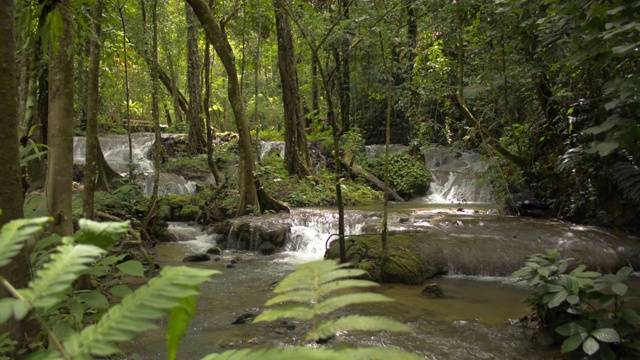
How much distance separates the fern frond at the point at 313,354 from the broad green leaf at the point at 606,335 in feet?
10.9

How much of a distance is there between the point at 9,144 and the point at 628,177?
831 centimetres

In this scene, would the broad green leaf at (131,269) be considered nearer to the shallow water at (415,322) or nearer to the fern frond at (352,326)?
the fern frond at (352,326)

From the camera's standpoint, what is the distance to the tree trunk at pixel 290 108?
13.7 metres

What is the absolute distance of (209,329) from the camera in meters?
4.73

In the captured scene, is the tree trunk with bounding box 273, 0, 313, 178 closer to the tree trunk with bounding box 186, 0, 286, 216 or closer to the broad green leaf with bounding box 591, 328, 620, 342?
the tree trunk with bounding box 186, 0, 286, 216

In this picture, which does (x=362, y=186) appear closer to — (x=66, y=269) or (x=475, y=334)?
(x=475, y=334)

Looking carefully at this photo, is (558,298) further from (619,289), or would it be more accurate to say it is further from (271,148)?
(271,148)

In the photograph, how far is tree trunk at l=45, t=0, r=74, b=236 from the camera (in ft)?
9.95

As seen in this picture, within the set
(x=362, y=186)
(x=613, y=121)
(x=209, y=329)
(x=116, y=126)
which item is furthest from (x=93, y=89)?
(x=116, y=126)

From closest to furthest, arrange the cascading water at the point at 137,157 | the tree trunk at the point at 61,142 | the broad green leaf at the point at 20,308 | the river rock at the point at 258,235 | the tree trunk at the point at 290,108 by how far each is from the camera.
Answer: the broad green leaf at the point at 20,308 → the tree trunk at the point at 61,142 → the river rock at the point at 258,235 → the tree trunk at the point at 290,108 → the cascading water at the point at 137,157

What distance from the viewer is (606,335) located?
130 inches

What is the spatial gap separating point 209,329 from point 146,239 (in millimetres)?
5206

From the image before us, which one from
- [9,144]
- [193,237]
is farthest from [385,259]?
[9,144]

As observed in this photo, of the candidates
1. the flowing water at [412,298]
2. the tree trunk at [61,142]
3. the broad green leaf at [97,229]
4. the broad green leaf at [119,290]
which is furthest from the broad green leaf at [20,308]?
the tree trunk at [61,142]
